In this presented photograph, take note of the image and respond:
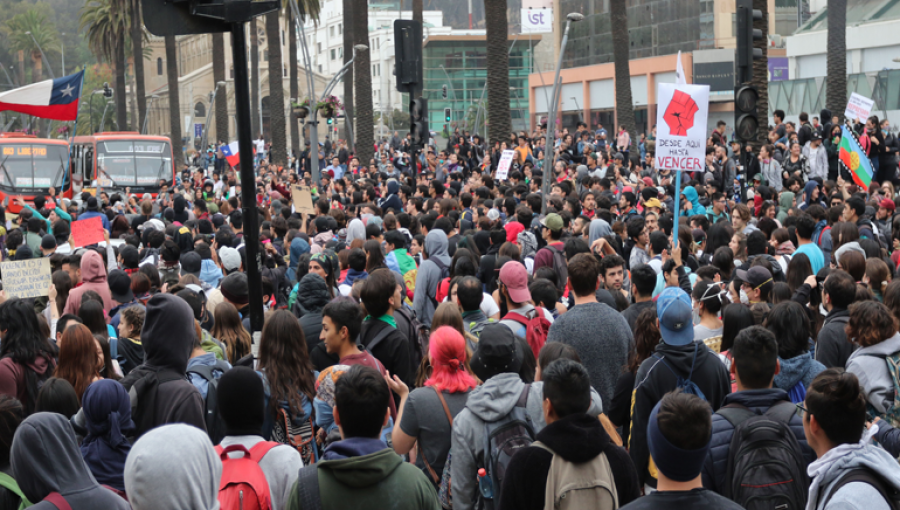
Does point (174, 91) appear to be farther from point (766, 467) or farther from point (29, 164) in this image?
point (766, 467)

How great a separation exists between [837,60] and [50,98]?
71.2 ft

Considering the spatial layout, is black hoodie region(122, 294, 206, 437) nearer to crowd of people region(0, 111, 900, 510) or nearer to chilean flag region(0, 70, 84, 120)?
crowd of people region(0, 111, 900, 510)

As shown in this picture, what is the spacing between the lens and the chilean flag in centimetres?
1425

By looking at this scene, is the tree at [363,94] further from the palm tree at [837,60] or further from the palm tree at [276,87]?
the palm tree at [837,60]

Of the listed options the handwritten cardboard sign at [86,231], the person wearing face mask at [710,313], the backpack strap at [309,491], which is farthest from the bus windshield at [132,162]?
the backpack strap at [309,491]

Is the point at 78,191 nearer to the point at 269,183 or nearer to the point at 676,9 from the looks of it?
the point at 269,183

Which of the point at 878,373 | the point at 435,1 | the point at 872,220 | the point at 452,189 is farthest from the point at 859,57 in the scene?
the point at 435,1

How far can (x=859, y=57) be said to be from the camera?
122ft

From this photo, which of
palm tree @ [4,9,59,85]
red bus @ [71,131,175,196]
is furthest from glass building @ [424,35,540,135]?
red bus @ [71,131,175,196]

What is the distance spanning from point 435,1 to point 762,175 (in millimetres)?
156751

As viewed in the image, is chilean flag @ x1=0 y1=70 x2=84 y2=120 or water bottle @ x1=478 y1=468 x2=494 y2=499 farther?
chilean flag @ x1=0 y1=70 x2=84 y2=120

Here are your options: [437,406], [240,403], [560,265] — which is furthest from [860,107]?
[240,403]

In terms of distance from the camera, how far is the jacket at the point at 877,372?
512cm

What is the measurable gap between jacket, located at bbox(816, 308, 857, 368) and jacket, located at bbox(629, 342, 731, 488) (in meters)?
1.26
